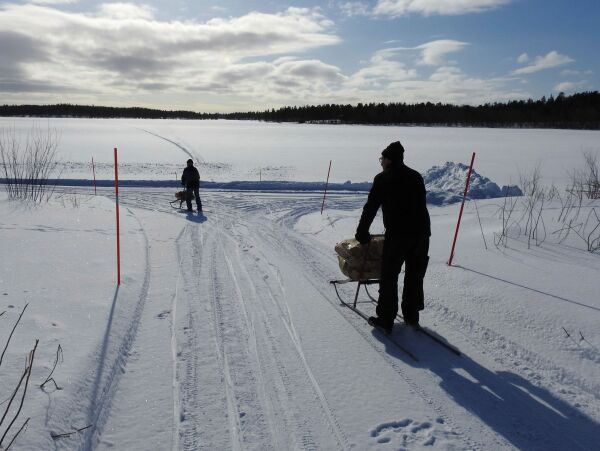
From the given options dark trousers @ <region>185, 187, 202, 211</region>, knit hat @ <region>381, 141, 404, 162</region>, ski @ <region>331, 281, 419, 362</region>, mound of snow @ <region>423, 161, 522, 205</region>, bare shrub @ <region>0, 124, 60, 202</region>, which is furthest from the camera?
mound of snow @ <region>423, 161, 522, 205</region>

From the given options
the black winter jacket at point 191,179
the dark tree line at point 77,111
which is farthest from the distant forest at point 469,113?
the black winter jacket at point 191,179

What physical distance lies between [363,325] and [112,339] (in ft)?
8.45

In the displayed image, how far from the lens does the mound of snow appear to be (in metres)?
14.2

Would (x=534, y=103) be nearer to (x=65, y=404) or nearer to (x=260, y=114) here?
(x=260, y=114)

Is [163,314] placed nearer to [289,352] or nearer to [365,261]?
[289,352]

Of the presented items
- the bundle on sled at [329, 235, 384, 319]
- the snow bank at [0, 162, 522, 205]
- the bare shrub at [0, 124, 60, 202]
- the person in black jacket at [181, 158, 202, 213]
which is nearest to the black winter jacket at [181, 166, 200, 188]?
the person in black jacket at [181, 158, 202, 213]

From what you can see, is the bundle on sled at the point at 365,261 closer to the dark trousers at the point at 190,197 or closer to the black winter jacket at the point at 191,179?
the dark trousers at the point at 190,197

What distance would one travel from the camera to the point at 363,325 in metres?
4.63

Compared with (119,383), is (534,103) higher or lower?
higher

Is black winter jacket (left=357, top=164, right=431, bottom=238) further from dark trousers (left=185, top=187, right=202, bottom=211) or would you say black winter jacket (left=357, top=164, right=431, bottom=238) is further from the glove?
dark trousers (left=185, top=187, right=202, bottom=211)

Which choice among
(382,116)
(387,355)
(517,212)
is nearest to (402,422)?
(387,355)

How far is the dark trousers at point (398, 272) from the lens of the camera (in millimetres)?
4320

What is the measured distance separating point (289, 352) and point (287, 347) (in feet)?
0.32

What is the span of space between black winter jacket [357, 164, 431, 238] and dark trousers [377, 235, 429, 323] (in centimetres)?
10
